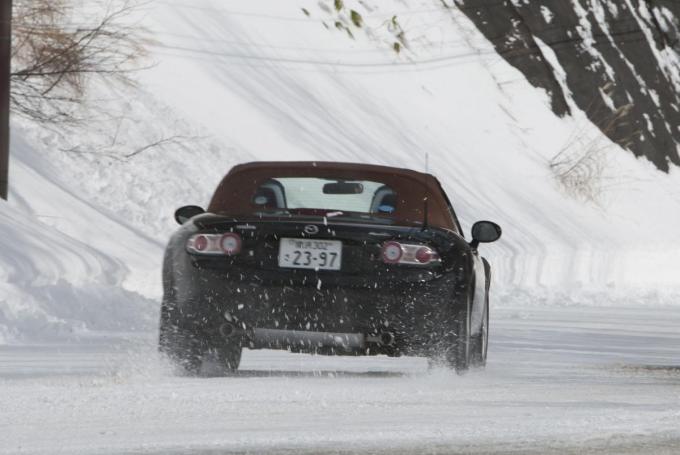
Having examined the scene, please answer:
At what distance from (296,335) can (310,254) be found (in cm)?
44

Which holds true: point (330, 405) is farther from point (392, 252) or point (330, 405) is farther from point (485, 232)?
point (485, 232)

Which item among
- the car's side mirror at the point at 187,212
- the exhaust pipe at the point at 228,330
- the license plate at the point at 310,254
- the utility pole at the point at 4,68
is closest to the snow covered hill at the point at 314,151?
the utility pole at the point at 4,68

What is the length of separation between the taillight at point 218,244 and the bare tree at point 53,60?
464 inches

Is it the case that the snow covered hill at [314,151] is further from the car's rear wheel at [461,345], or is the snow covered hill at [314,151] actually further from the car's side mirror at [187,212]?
the car's rear wheel at [461,345]

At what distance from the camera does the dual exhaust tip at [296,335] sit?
882cm

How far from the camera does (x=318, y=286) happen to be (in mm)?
8836

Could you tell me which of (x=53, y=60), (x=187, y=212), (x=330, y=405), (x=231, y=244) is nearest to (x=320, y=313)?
(x=231, y=244)

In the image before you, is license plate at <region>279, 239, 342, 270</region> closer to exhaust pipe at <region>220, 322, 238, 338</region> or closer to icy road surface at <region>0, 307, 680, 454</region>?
exhaust pipe at <region>220, 322, 238, 338</region>

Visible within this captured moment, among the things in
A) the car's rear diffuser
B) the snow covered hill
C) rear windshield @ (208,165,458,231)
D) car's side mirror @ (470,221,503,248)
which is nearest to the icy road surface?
the car's rear diffuser

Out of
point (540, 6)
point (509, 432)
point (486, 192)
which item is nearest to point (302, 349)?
point (509, 432)

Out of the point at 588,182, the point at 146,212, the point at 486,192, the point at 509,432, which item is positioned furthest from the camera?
the point at 588,182

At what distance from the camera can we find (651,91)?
41.2 m

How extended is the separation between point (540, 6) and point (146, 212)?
65.4 feet

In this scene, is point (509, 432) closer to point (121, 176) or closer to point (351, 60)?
point (121, 176)
